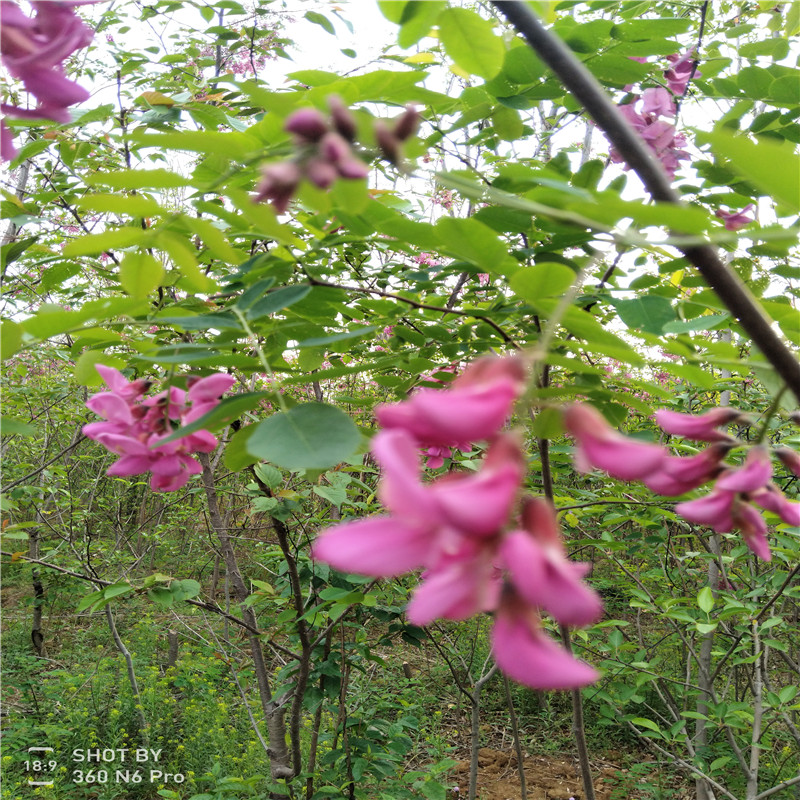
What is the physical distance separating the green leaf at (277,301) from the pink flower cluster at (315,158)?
Result: 0.30 metres

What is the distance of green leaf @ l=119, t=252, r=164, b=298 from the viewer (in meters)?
0.82

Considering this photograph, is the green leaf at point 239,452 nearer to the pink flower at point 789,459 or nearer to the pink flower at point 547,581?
the pink flower at point 547,581

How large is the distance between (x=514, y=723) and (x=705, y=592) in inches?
37.1

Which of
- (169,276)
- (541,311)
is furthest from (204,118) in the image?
(541,311)

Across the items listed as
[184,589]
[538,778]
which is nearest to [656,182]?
[184,589]

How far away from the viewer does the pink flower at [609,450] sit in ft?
1.42

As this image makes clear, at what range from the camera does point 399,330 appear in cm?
140

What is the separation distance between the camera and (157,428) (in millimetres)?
853

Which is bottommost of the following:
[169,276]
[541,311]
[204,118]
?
[541,311]

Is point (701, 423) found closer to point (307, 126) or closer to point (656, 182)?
point (656, 182)

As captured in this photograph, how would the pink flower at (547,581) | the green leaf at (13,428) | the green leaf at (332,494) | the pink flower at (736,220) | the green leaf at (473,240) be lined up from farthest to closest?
the green leaf at (332,494)
the pink flower at (736,220)
the green leaf at (13,428)
the green leaf at (473,240)
the pink flower at (547,581)

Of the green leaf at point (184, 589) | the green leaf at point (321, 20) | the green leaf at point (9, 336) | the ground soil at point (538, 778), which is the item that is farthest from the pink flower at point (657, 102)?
the ground soil at point (538, 778)

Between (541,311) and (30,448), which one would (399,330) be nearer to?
(541,311)

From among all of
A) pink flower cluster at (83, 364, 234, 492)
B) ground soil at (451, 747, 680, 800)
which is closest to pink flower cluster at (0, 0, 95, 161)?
pink flower cluster at (83, 364, 234, 492)
